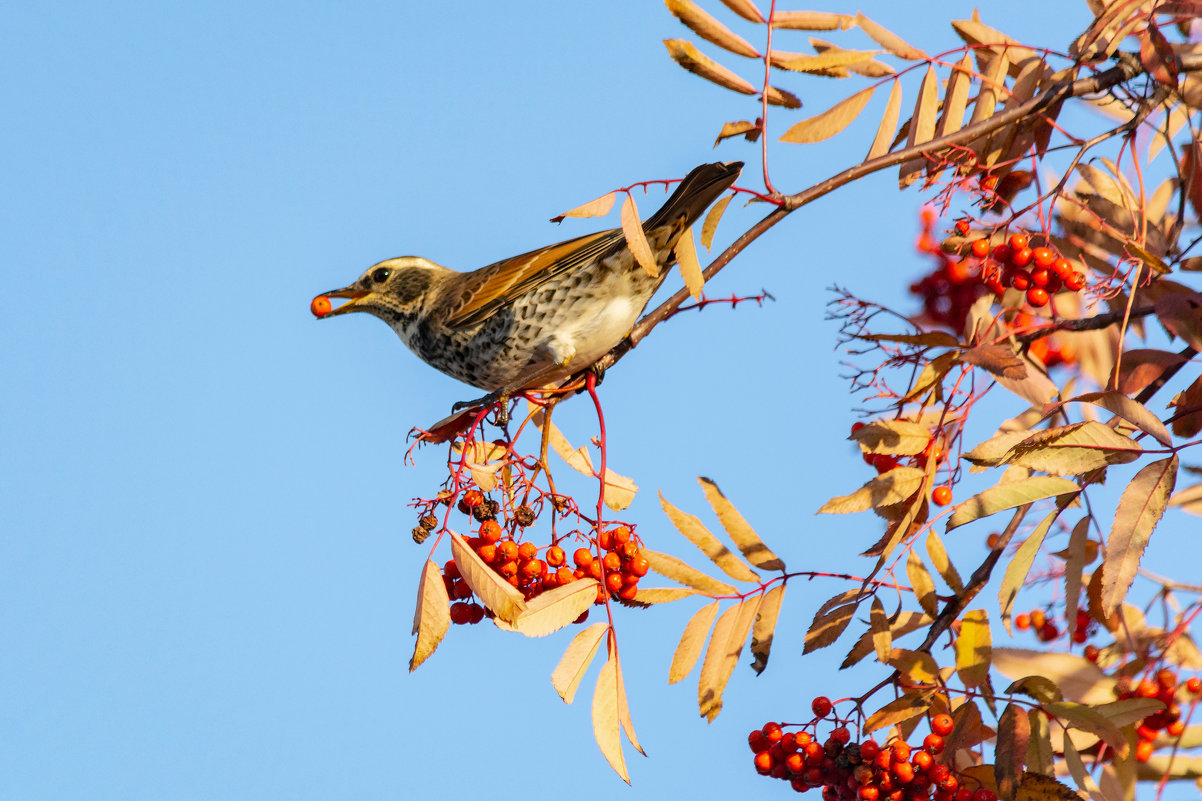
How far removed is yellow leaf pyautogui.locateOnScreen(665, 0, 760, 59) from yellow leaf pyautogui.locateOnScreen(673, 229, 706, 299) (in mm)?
448

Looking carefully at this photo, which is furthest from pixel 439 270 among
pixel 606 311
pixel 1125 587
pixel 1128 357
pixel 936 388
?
pixel 1125 587

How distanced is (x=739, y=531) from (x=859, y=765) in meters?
0.55

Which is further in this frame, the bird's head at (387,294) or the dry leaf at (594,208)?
the bird's head at (387,294)

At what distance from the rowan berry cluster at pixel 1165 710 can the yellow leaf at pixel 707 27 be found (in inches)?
73.3

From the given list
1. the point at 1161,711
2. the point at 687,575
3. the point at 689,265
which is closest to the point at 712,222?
the point at 689,265

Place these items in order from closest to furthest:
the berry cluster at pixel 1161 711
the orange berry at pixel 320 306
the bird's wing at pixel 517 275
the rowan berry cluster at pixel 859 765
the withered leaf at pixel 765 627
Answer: the rowan berry cluster at pixel 859 765 < the withered leaf at pixel 765 627 < the berry cluster at pixel 1161 711 < the bird's wing at pixel 517 275 < the orange berry at pixel 320 306

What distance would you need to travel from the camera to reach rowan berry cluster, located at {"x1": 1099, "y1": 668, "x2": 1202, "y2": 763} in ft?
10.2

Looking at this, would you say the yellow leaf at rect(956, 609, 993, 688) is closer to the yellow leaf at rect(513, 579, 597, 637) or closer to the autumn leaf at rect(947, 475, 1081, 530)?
the autumn leaf at rect(947, 475, 1081, 530)

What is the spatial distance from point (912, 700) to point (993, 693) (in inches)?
7.0

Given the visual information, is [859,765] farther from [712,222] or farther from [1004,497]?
[712,222]

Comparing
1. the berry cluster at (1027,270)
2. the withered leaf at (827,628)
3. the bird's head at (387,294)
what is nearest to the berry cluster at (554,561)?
the withered leaf at (827,628)

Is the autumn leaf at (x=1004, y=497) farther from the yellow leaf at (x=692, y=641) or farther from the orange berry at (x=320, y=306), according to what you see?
the orange berry at (x=320, y=306)

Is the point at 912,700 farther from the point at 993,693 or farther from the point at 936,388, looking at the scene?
the point at 936,388

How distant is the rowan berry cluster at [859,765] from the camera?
2.32 metres
